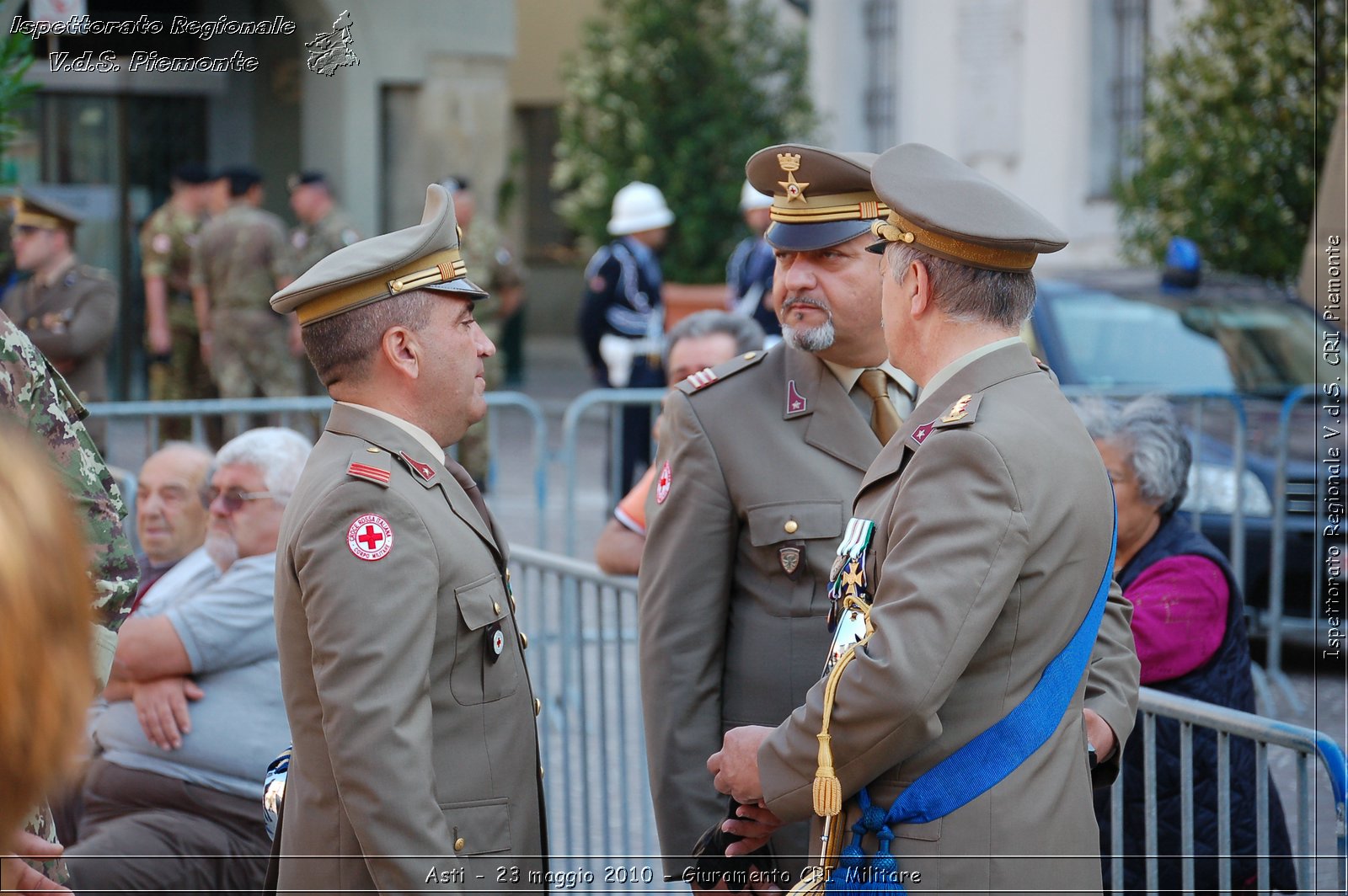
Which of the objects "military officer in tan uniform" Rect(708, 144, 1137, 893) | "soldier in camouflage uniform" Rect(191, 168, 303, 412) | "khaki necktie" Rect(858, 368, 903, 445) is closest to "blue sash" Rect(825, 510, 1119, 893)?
"military officer in tan uniform" Rect(708, 144, 1137, 893)

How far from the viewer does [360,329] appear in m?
2.78

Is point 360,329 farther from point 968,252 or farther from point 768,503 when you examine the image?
point 968,252

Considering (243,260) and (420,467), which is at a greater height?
(243,260)

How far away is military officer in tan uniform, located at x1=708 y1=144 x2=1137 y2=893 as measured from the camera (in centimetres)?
222

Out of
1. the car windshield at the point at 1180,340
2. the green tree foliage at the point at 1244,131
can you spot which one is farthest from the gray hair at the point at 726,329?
the green tree foliage at the point at 1244,131

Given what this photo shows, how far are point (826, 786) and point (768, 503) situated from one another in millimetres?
823

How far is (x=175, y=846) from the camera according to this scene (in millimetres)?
3893

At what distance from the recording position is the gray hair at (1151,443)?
12.7 ft

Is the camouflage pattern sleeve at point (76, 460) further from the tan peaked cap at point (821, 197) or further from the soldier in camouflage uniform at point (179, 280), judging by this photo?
the soldier in camouflage uniform at point (179, 280)

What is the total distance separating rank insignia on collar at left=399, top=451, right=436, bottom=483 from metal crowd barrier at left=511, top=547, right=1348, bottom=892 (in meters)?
1.63

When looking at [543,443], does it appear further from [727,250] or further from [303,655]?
[727,250]

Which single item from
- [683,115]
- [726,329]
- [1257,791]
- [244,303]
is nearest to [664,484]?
[1257,791]

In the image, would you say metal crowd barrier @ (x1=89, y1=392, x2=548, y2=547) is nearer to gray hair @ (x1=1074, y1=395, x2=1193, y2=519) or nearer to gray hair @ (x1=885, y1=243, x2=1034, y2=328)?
gray hair @ (x1=1074, y1=395, x2=1193, y2=519)

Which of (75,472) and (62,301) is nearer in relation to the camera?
(75,472)
